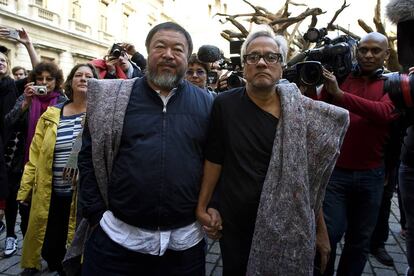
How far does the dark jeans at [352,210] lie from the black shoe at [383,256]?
4.12 feet

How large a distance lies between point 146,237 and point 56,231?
1.56 meters

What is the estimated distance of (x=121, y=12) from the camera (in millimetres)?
28875

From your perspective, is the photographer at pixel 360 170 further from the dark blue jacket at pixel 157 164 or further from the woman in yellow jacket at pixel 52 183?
the woman in yellow jacket at pixel 52 183

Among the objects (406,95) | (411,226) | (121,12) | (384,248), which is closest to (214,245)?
(384,248)

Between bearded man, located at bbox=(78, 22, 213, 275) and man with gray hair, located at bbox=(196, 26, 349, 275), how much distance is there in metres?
0.12

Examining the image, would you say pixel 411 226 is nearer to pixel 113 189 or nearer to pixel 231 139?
pixel 231 139

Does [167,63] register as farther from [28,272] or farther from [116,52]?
[28,272]

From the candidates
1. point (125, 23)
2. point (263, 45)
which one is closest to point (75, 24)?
point (125, 23)

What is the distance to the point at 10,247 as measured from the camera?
408 cm

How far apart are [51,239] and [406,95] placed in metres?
2.82

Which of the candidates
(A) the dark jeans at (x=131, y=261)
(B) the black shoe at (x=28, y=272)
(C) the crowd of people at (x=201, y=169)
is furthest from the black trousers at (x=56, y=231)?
(A) the dark jeans at (x=131, y=261)

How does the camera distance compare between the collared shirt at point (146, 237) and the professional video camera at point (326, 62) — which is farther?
the professional video camera at point (326, 62)

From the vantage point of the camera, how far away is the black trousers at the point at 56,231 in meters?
3.28

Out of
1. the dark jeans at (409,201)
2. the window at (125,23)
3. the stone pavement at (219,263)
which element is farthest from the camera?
the window at (125,23)
